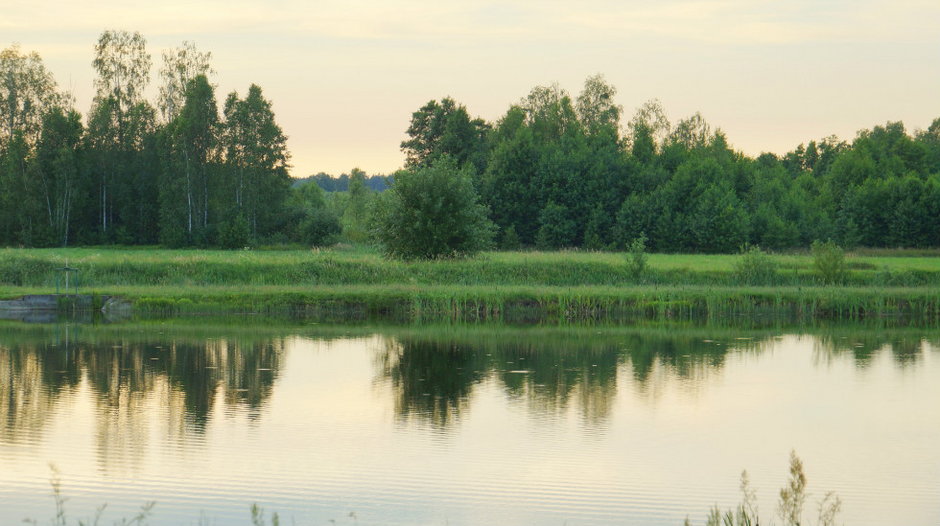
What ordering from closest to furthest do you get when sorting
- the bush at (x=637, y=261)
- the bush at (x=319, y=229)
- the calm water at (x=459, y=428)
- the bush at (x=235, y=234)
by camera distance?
the calm water at (x=459, y=428) < the bush at (x=637, y=261) < the bush at (x=235, y=234) < the bush at (x=319, y=229)

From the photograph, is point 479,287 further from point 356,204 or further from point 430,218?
point 356,204

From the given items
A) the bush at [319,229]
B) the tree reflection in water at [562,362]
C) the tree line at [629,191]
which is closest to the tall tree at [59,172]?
the bush at [319,229]

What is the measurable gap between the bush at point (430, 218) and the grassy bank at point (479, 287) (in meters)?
1.35

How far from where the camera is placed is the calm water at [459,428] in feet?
42.0

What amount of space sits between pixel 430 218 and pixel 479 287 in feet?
28.0

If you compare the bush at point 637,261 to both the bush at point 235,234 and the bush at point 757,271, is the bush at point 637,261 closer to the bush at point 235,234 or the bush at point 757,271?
the bush at point 757,271

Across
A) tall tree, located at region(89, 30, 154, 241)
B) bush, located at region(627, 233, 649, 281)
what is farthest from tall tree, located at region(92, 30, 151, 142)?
bush, located at region(627, 233, 649, 281)

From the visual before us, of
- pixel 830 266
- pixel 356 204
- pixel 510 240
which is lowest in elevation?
pixel 830 266

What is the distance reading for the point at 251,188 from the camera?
76.7m

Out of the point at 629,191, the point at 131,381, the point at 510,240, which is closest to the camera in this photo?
the point at 131,381

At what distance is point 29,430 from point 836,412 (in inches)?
561

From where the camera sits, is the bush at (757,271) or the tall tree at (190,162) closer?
the bush at (757,271)

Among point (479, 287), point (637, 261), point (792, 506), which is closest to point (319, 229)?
point (637, 261)

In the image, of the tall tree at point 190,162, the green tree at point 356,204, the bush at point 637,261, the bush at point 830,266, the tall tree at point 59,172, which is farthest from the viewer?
the green tree at point 356,204
